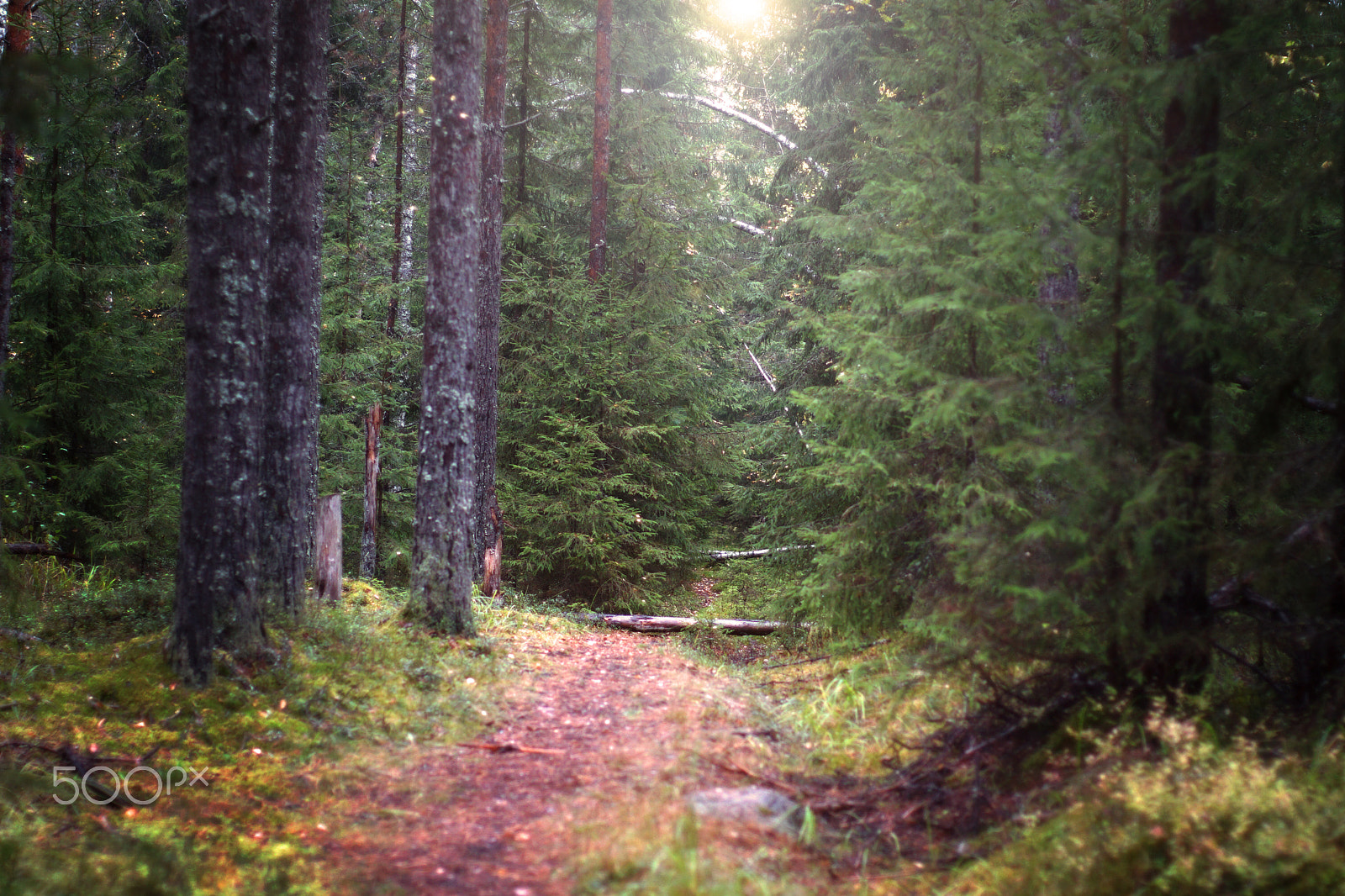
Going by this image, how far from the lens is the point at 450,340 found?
8.49 m

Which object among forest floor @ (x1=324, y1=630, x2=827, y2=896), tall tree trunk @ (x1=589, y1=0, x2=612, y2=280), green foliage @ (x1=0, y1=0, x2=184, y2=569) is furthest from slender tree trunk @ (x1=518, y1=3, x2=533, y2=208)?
forest floor @ (x1=324, y1=630, x2=827, y2=896)

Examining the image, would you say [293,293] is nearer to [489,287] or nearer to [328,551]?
[328,551]

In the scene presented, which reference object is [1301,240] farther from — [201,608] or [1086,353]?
[201,608]

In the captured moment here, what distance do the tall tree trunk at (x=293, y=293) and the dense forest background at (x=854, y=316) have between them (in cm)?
235

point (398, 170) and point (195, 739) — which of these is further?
point (398, 170)

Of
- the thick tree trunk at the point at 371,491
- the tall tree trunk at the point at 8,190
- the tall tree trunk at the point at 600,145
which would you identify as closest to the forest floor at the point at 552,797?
the thick tree trunk at the point at 371,491

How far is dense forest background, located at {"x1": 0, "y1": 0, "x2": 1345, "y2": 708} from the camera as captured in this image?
15.8 feet

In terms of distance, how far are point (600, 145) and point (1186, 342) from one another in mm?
12995

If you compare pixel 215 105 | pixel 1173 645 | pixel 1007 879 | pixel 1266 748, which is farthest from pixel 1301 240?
→ pixel 215 105

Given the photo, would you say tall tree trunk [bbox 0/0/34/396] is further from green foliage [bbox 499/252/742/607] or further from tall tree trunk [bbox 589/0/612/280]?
tall tree trunk [bbox 589/0/612/280]

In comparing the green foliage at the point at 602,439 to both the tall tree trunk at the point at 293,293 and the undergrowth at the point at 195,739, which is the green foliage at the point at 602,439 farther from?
the undergrowth at the point at 195,739

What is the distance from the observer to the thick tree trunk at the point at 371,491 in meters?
11.3

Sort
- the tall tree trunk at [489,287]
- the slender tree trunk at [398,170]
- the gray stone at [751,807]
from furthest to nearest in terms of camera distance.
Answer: the slender tree trunk at [398,170] → the tall tree trunk at [489,287] → the gray stone at [751,807]

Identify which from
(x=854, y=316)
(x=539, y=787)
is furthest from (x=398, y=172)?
Result: (x=539, y=787)
